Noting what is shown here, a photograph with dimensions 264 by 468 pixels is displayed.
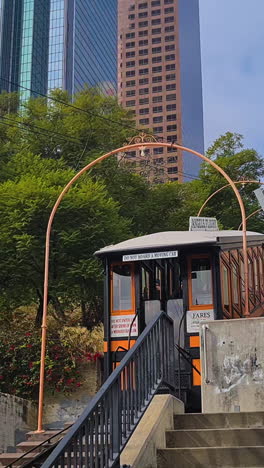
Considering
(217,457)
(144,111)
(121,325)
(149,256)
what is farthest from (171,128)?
(217,457)

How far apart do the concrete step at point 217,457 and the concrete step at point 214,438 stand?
34 centimetres

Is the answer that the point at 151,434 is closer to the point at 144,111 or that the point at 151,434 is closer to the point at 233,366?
the point at 233,366

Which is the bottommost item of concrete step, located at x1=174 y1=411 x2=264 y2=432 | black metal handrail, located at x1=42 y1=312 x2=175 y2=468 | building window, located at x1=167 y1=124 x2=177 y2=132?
concrete step, located at x1=174 y1=411 x2=264 y2=432

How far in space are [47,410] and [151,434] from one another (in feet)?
47.9

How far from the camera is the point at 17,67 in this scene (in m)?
143

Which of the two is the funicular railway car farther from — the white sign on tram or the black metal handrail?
the black metal handrail

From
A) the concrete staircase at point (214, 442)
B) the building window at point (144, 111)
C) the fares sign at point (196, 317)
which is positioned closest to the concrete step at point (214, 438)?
the concrete staircase at point (214, 442)

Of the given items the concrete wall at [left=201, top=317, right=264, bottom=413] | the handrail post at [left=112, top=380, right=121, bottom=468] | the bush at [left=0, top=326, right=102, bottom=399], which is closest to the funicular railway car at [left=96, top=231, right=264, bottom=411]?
the concrete wall at [left=201, top=317, right=264, bottom=413]

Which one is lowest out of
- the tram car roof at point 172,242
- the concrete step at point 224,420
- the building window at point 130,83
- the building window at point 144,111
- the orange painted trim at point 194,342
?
the concrete step at point 224,420

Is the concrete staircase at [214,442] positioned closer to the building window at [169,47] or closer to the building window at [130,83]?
the building window at [130,83]

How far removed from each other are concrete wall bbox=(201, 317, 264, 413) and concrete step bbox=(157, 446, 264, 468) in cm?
281

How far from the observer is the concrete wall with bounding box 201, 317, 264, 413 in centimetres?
921

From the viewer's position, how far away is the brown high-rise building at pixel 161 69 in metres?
145

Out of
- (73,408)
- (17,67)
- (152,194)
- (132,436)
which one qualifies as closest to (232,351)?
(132,436)
